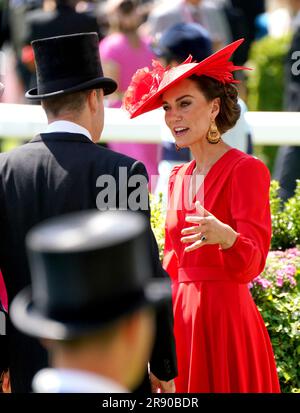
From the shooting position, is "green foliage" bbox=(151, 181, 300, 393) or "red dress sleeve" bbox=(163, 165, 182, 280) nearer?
"red dress sleeve" bbox=(163, 165, 182, 280)

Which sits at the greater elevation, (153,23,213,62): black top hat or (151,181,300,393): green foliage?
(153,23,213,62): black top hat

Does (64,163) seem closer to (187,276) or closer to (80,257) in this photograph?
(187,276)

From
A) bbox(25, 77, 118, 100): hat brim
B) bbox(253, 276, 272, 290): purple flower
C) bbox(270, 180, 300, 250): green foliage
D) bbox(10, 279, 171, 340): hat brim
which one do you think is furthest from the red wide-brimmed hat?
bbox(10, 279, 171, 340): hat brim

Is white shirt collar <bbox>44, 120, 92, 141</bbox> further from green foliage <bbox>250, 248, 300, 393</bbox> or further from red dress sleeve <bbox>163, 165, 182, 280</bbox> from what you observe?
green foliage <bbox>250, 248, 300, 393</bbox>

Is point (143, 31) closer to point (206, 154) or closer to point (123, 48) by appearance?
point (123, 48)

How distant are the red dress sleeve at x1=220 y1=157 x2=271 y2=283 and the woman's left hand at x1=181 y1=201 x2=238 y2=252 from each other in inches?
2.6

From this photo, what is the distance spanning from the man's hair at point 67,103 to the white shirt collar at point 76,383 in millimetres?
1738

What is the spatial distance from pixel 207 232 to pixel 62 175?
52 cm

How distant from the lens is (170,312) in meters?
3.81

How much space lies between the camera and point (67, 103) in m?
4.02

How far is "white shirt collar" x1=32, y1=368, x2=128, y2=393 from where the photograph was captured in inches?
91.2

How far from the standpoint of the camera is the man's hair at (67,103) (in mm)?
4019

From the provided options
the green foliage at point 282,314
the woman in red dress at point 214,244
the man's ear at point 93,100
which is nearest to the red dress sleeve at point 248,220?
the woman in red dress at point 214,244
